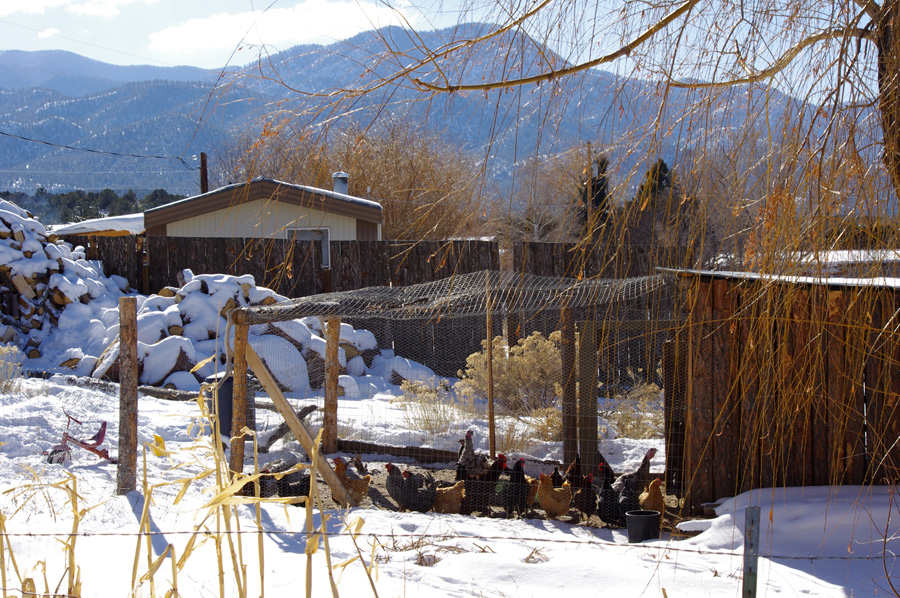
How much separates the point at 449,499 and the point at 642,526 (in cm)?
138

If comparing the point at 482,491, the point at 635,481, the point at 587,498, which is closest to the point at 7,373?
the point at 482,491

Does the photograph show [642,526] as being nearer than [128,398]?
Yes

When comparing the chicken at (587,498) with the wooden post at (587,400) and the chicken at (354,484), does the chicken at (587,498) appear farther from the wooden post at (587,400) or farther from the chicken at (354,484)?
the chicken at (354,484)

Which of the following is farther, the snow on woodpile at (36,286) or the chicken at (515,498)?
the snow on woodpile at (36,286)

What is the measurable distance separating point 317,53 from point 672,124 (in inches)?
41.2

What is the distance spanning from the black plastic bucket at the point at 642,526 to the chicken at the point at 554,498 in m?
0.58

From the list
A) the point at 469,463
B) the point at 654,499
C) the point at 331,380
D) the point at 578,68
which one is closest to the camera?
the point at 578,68

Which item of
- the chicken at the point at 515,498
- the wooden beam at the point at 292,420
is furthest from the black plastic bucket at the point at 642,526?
the wooden beam at the point at 292,420

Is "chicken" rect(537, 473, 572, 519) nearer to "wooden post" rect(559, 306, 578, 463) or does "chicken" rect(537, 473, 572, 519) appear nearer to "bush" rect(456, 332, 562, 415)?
"wooden post" rect(559, 306, 578, 463)

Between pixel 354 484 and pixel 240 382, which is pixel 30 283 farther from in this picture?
pixel 354 484

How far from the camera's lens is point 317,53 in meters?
2.09

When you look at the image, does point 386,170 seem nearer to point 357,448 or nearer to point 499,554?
point 357,448

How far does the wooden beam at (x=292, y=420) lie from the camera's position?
4.76 m

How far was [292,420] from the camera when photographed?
480cm
